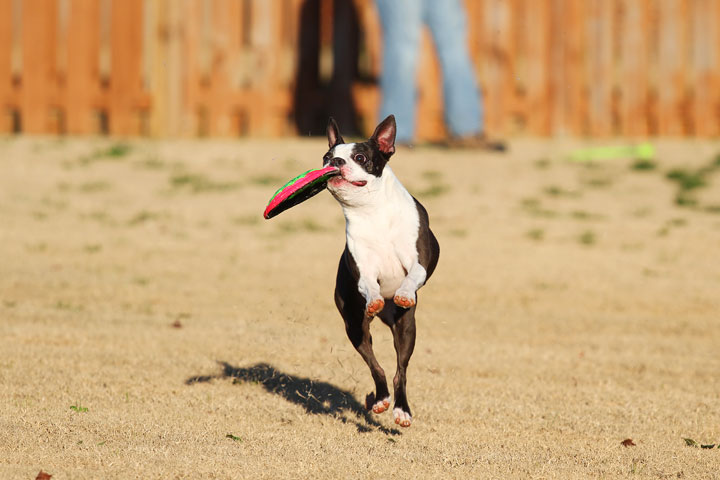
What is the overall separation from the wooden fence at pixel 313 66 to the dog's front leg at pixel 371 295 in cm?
981

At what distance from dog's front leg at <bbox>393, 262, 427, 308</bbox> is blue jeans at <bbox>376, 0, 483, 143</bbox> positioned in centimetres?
838

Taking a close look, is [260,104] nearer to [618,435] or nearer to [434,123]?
[434,123]

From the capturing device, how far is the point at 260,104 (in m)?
14.6

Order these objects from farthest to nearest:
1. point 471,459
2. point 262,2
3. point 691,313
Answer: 1. point 262,2
2. point 691,313
3. point 471,459

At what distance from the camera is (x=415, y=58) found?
13398 mm

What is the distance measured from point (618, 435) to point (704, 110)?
426 inches

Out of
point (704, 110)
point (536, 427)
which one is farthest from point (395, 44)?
point (536, 427)

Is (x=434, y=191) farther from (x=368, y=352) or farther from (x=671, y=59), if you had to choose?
(x=368, y=352)

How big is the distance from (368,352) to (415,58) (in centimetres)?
864

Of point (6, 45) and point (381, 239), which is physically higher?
point (6, 45)

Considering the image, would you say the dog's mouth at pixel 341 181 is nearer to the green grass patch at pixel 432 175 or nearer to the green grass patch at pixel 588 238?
the green grass patch at pixel 588 238

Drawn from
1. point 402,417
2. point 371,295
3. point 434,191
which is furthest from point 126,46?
point 402,417

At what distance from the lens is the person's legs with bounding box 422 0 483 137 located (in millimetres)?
13492

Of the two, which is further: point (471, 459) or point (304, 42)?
point (304, 42)
